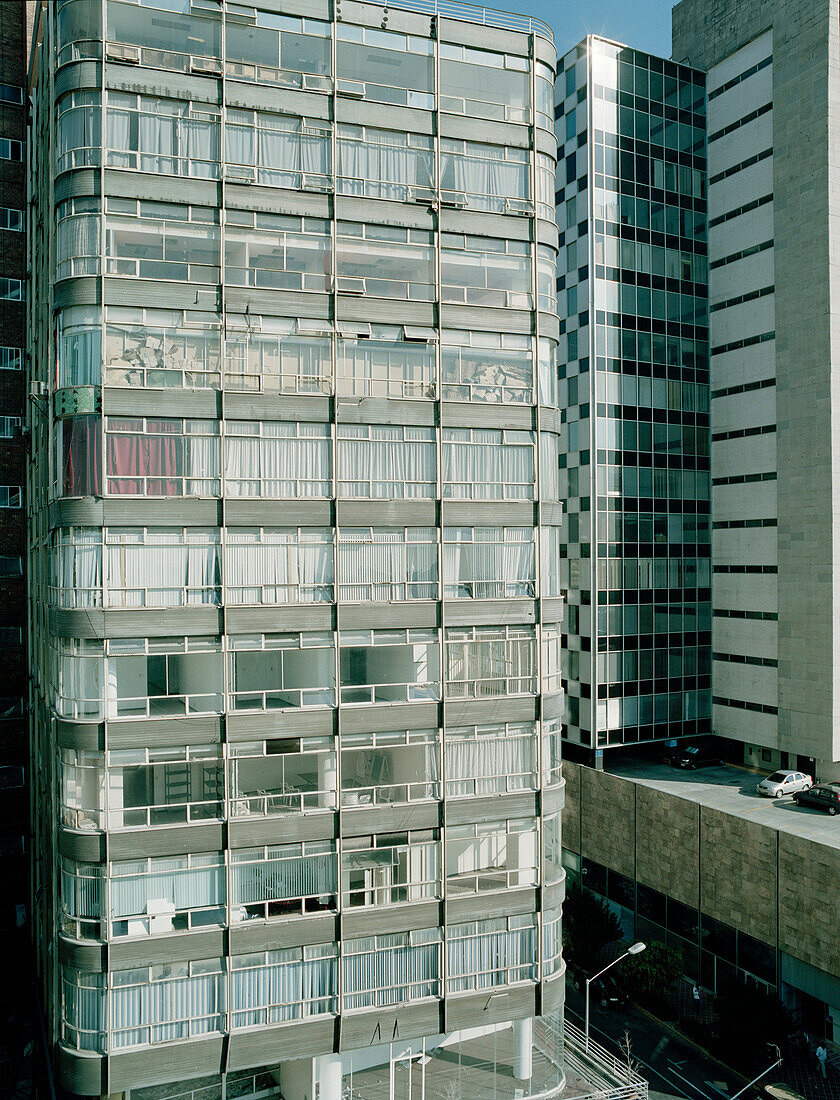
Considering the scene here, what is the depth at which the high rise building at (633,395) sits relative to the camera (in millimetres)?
52031

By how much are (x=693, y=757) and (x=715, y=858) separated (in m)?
10.4

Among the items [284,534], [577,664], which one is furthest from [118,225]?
[577,664]

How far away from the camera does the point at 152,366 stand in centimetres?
2203

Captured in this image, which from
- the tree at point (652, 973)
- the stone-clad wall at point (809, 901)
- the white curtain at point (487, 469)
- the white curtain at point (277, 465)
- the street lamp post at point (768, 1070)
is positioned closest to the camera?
the white curtain at point (277, 465)

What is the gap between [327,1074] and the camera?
2278 centimetres

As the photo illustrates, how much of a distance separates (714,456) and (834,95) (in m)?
21.7

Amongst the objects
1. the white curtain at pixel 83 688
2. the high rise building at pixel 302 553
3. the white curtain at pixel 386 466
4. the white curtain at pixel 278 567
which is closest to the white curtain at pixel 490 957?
the high rise building at pixel 302 553

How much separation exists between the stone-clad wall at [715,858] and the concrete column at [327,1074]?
25.0 metres

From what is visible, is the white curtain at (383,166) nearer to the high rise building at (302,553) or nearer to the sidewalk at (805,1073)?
the high rise building at (302,553)

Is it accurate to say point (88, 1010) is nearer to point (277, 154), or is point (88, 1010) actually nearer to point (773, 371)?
point (277, 154)

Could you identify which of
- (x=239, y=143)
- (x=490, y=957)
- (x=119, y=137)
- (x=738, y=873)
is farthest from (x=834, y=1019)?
(x=119, y=137)

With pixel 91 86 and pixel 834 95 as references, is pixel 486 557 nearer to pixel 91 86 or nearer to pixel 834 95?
pixel 91 86

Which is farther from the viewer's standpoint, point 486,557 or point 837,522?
point 837,522

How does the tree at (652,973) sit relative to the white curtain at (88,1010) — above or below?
below
